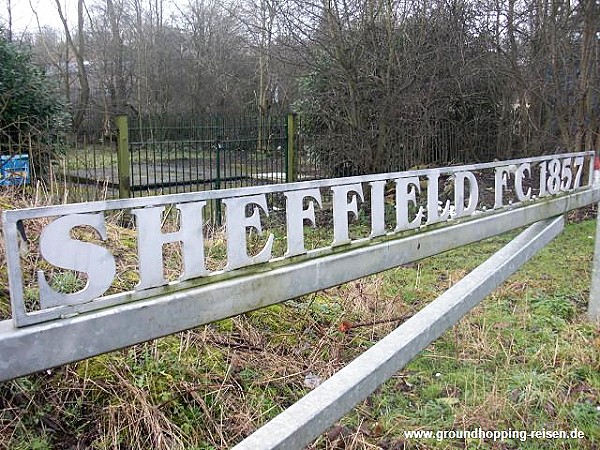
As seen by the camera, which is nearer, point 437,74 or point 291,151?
point 291,151

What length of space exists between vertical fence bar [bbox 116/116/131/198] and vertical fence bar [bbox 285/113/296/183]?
8.93 feet

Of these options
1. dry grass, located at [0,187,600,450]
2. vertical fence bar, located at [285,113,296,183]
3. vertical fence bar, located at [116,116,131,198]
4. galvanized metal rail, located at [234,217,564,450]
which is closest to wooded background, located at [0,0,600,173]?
vertical fence bar, located at [116,116,131,198]

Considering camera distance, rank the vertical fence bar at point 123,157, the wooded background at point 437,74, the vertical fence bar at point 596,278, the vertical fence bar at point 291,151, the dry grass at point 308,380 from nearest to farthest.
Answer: the dry grass at point 308,380, the vertical fence bar at point 596,278, the vertical fence bar at point 123,157, the wooded background at point 437,74, the vertical fence bar at point 291,151

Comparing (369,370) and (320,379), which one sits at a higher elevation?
(369,370)

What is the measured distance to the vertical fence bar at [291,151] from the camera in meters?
9.14

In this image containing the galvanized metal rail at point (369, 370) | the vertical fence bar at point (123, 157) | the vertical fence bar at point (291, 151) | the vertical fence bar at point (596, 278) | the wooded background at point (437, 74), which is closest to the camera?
the galvanized metal rail at point (369, 370)

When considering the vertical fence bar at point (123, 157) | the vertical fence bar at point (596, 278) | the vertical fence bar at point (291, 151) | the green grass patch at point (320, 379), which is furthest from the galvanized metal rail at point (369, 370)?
the vertical fence bar at point (291, 151)

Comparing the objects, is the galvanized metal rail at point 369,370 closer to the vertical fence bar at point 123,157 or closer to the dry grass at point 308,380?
the dry grass at point 308,380

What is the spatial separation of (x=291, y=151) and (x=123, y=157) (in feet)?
9.38

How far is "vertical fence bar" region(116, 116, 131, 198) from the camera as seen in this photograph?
7371 millimetres

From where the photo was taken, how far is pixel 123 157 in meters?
7.43

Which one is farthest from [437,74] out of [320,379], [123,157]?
[320,379]

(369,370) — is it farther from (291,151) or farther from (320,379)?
(291,151)

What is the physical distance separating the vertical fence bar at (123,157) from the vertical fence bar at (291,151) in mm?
2722
